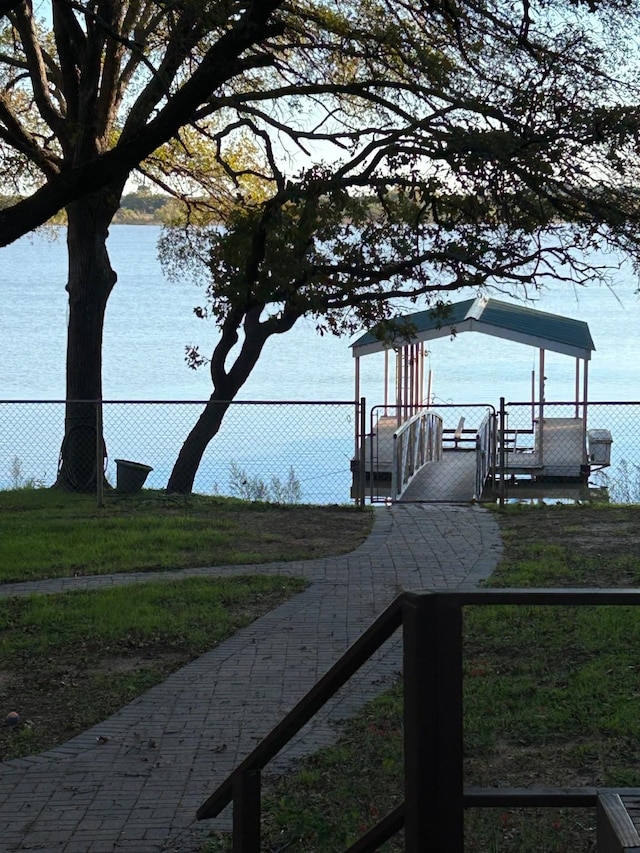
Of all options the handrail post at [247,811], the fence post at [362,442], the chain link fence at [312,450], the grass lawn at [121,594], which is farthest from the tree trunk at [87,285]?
the handrail post at [247,811]

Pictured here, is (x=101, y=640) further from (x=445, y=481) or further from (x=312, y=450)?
(x=312, y=450)

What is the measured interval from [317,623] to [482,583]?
6.21 ft

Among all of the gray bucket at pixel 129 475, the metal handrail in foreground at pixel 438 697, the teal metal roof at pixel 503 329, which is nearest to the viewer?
the metal handrail in foreground at pixel 438 697

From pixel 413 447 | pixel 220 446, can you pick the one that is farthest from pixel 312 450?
pixel 413 447

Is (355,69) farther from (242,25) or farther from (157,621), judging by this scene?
(157,621)

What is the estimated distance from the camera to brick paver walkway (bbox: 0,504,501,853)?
5.40m

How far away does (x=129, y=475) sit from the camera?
1750cm

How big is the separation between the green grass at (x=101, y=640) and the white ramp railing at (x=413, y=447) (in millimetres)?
9152

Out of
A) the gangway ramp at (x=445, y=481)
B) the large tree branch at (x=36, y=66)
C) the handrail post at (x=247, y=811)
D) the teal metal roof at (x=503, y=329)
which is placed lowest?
the handrail post at (x=247, y=811)

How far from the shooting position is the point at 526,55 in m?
14.4

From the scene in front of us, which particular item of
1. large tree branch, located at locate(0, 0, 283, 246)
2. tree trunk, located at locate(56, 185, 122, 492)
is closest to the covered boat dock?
tree trunk, located at locate(56, 185, 122, 492)

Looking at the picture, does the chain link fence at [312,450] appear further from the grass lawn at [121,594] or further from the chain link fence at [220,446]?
the grass lawn at [121,594]

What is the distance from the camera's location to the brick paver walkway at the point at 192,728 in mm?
5402

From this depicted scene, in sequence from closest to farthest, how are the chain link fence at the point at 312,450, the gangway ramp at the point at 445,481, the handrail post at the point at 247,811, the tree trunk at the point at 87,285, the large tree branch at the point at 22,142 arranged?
the handrail post at the point at 247,811
the large tree branch at the point at 22,142
the tree trunk at the point at 87,285
the chain link fence at the point at 312,450
the gangway ramp at the point at 445,481
